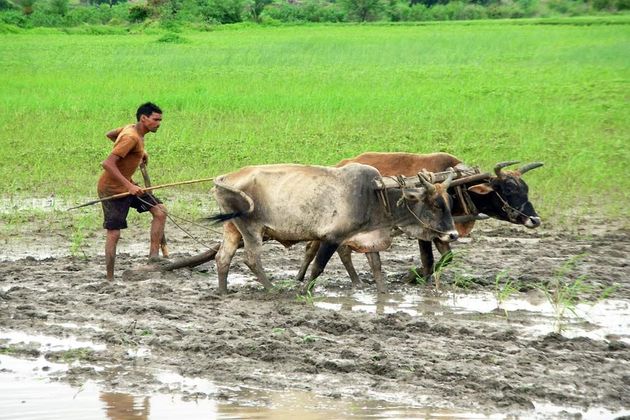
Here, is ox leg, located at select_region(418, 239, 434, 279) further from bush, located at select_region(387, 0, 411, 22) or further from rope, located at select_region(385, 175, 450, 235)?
bush, located at select_region(387, 0, 411, 22)

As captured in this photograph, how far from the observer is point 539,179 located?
1388cm

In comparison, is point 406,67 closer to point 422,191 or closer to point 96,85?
point 96,85

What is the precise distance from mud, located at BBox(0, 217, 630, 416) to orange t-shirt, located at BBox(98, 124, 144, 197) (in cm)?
73

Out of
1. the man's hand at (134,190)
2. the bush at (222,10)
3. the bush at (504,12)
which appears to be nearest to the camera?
the man's hand at (134,190)

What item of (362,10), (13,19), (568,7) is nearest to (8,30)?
(13,19)

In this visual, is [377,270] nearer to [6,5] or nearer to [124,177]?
[124,177]

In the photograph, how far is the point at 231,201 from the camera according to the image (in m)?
9.17

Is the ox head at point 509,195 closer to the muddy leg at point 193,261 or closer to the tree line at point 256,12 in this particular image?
the muddy leg at point 193,261

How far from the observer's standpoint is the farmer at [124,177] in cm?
930

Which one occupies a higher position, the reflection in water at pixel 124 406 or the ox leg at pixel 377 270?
the reflection in water at pixel 124 406

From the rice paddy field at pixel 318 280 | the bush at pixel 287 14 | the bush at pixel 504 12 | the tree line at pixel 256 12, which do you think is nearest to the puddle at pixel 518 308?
the rice paddy field at pixel 318 280

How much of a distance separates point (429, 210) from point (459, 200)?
61cm

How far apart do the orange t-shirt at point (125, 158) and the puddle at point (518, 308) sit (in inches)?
78.5

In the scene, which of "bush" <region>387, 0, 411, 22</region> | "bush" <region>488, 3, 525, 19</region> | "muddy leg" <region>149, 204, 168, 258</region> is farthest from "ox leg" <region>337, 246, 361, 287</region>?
"bush" <region>488, 3, 525, 19</region>
